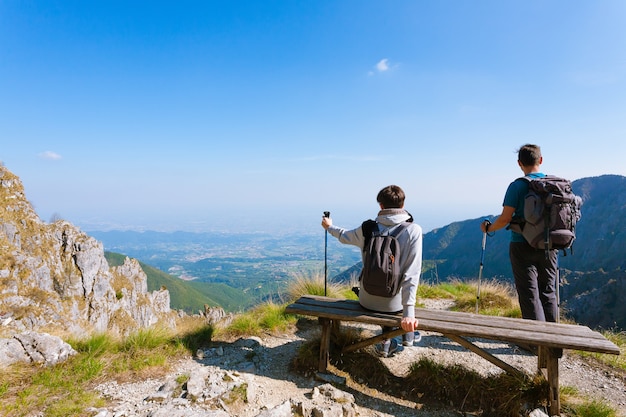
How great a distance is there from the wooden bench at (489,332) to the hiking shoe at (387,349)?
551 mm

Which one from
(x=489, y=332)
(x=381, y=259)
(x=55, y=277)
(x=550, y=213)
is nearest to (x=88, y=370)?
(x=381, y=259)

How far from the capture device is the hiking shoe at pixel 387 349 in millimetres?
5004

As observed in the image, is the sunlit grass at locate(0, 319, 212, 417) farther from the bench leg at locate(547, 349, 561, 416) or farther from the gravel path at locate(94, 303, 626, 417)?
the bench leg at locate(547, 349, 561, 416)

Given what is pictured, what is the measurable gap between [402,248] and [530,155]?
101 inches

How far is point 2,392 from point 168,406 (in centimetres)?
209

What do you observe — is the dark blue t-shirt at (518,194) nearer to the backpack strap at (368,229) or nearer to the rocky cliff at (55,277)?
the backpack strap at (368,229)

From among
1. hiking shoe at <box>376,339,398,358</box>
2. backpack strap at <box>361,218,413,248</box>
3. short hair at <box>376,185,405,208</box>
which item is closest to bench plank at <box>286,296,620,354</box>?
hiking shoe at <box>376,339,398,358</box>

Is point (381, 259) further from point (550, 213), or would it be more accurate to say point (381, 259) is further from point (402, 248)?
point (550, 213)

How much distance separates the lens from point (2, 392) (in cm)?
363

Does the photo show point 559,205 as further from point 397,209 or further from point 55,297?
point 55,297

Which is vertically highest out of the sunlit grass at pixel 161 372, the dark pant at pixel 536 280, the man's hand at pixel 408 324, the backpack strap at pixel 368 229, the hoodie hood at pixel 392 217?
the hoodie hood at pixel 392 217

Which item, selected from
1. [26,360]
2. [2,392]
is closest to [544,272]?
[2,392]

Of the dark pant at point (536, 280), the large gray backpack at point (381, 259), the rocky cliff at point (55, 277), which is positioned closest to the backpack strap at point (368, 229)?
the large gray backpack at point (381, 259)

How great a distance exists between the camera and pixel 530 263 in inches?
175
